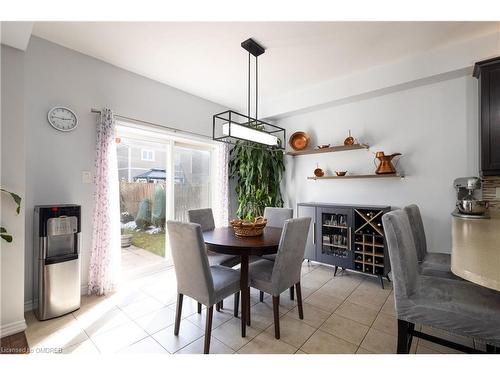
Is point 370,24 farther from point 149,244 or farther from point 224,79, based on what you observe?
point 149,244

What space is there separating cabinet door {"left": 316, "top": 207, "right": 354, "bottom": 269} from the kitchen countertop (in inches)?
48.0

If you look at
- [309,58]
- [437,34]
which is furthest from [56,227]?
[437,34]

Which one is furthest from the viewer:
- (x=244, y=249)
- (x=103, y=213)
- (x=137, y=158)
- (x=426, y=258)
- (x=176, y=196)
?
(x=176, y=196)

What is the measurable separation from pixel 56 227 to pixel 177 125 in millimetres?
1921

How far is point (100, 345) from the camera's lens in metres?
1.73

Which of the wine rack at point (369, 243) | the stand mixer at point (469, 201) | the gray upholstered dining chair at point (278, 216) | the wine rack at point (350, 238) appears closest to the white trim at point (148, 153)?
the gray upholstered dining chair at point (278, 216)

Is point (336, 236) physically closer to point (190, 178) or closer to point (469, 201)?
point (469, 201)

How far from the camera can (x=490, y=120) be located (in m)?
2.20

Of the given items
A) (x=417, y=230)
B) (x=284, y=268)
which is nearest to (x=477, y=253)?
(x=417, y=230)

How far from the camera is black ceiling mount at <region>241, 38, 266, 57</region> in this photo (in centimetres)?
223

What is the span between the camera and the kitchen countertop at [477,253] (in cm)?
90

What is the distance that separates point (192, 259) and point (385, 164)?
261 centimetres

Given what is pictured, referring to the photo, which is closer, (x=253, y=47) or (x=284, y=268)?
(x=284, y=268)

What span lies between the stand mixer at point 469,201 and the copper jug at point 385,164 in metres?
0.63
